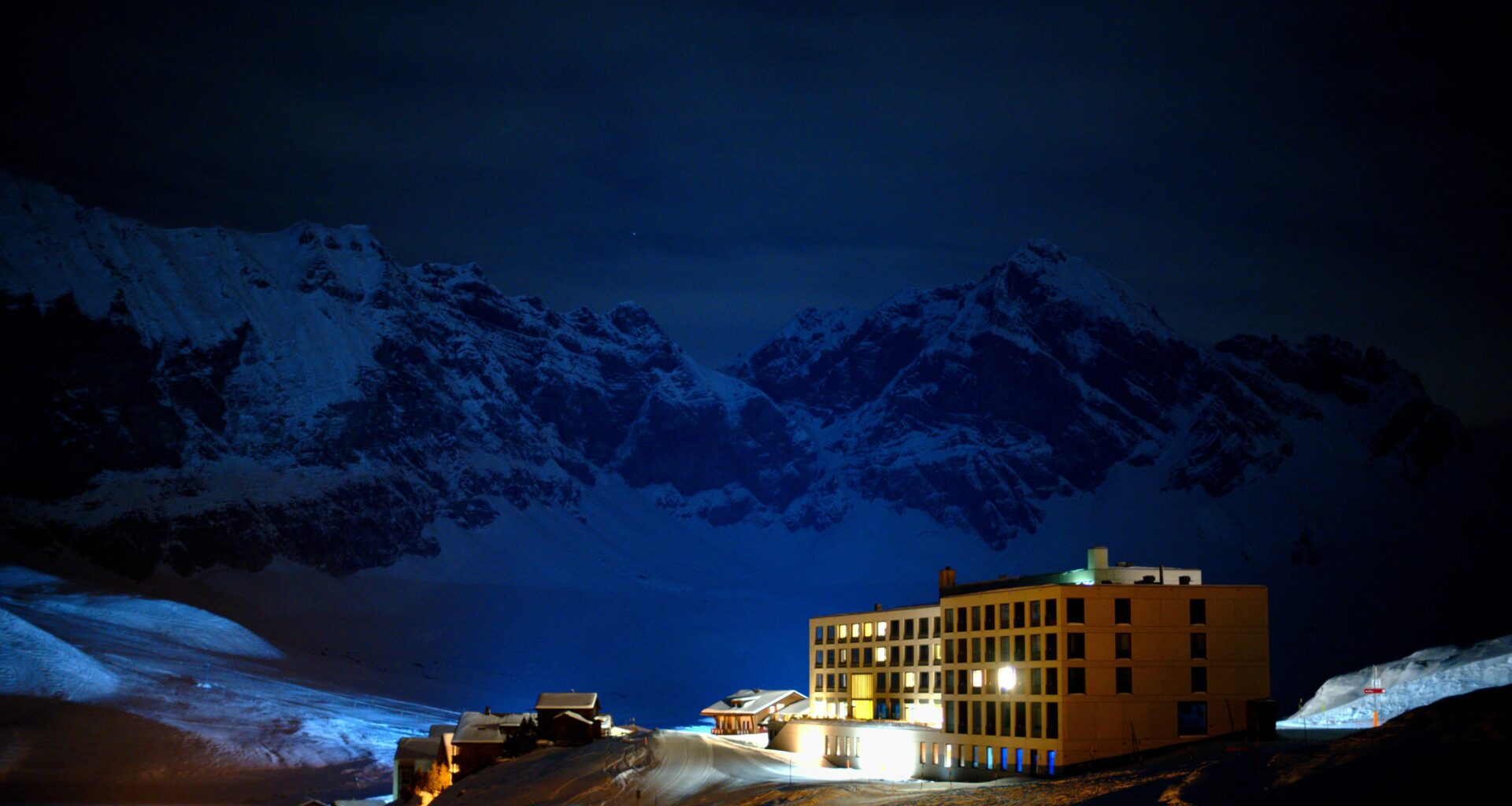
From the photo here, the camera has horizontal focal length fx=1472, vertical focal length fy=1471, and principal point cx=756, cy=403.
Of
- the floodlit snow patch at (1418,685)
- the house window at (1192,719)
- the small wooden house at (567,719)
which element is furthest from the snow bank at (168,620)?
the floodlit snow patch at (1418,685)

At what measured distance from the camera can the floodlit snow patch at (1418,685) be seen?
59.3 metres

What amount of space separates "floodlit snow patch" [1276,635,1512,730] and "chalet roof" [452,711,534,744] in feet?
130

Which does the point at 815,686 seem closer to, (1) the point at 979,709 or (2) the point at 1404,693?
→ (1) the point at 979,709

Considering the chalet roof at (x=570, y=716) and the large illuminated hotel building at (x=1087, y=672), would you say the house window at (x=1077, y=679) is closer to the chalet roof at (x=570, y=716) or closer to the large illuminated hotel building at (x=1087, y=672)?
the large illuminated hotel building at (x=1087, y=672)

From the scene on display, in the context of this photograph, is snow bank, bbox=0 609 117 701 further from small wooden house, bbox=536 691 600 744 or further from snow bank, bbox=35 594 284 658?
small wooden house, bbox=536 691 600 744

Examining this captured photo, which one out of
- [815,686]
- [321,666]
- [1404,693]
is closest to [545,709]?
[815,686]

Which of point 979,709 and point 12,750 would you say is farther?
point 12,750

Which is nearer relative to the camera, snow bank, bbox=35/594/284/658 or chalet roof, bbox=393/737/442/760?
chalet roof, bbox=393/737/442/760

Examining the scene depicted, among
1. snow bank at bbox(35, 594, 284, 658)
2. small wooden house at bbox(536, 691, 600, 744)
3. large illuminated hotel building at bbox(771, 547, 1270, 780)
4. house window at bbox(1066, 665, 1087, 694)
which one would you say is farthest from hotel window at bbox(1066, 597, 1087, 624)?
snow bank at bbox(35, 594, 284, 658)

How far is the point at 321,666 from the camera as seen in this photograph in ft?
611

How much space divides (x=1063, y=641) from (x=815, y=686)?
3216 centimetres

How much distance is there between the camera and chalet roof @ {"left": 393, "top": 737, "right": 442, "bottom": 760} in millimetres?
83938

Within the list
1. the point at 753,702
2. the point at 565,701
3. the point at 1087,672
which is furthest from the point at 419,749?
the point at 1087,672

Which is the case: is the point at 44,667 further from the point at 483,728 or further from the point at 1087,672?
the point at 1087,672
